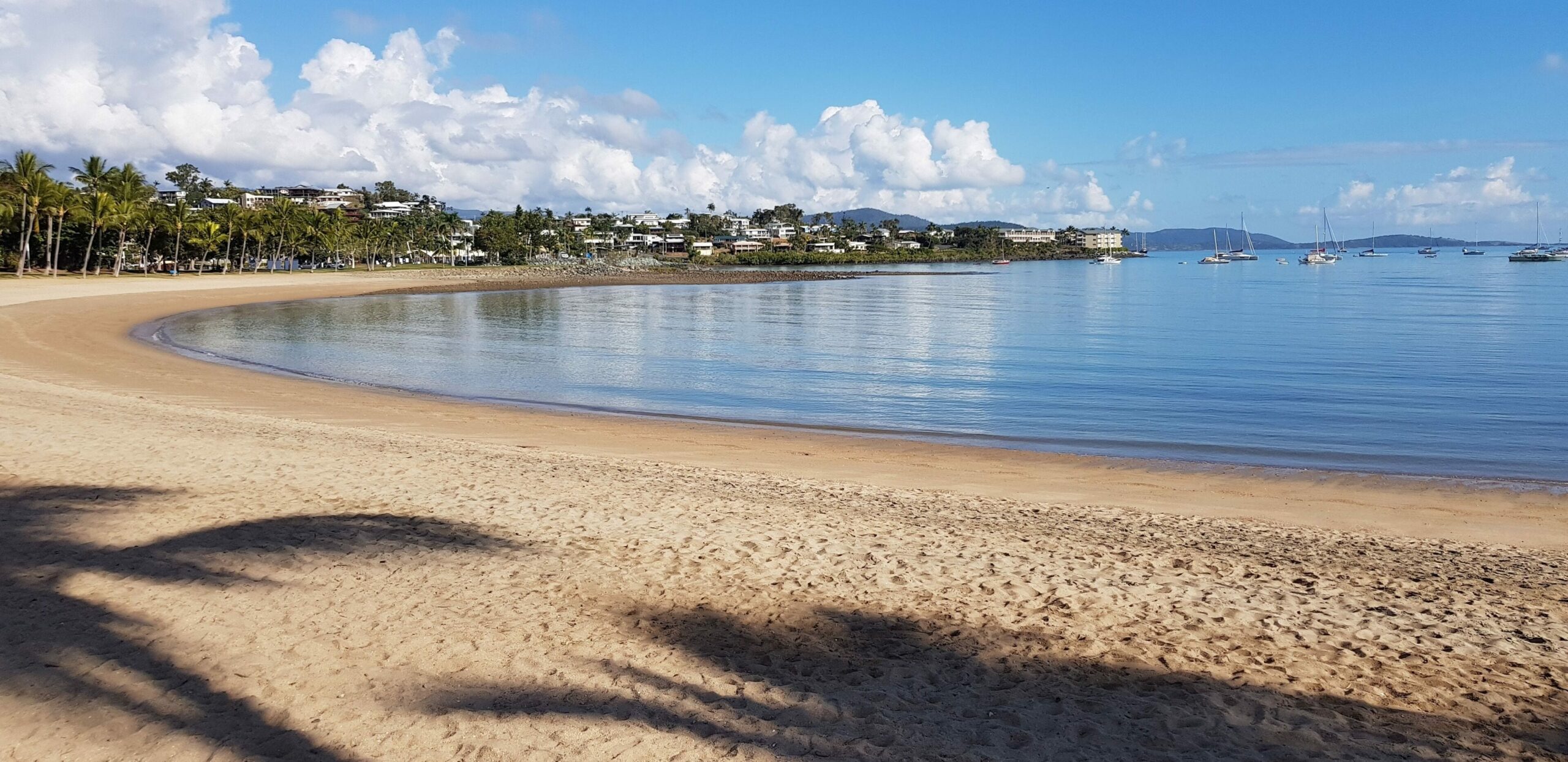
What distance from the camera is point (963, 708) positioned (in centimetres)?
575

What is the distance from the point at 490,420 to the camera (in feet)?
62.5

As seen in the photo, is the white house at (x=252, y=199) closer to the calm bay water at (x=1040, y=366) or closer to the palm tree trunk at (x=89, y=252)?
the palm tree trunk at (x=89, y=252)

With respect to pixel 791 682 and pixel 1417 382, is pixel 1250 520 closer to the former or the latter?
pixel 791 682

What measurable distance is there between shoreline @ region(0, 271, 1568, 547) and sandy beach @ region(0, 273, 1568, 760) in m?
0.13

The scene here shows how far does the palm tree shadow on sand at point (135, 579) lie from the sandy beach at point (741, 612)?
3 centimetres

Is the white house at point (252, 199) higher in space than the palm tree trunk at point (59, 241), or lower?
higher

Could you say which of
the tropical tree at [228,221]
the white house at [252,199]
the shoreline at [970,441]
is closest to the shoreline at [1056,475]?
the shoreline at [970,441]

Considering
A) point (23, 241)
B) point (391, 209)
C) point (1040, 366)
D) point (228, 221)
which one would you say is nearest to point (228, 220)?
point (228, 221)

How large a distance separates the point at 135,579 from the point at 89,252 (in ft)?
266

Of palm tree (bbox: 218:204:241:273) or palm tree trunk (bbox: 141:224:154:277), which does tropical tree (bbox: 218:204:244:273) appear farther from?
palm tree trunk (bbox: 141:224:154:277)

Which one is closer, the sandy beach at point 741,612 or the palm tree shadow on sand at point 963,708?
the palm tree shadow on sand at point 963,708

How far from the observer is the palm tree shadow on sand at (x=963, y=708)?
207 inches

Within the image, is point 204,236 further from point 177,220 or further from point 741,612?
point 741,612

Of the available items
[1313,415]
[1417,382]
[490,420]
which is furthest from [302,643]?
[1417,382]
